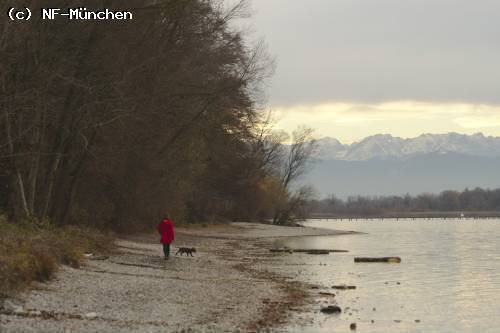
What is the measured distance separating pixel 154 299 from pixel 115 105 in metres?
14.2

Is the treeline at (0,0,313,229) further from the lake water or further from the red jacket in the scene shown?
the lake water

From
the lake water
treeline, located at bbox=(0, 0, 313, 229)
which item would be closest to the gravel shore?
the lake water

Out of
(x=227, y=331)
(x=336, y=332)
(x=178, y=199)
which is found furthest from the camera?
(x=178, y=199)

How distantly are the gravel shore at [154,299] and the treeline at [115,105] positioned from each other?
204 inches

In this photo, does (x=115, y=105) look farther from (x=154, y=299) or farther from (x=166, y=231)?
(x=154, y=299)

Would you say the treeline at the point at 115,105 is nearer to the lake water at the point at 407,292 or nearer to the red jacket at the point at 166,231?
the red jacket at the point at 166,231

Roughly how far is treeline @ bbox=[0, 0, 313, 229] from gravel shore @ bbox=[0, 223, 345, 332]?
5.19 metres

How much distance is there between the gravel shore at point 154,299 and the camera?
14.7m

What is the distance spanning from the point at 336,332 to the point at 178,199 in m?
35.8

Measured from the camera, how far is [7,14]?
21578 mm

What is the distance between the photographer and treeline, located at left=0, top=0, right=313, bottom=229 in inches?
1011

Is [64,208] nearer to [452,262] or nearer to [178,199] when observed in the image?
[178,199]

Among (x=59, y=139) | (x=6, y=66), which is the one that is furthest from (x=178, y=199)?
(x=6, y=66)

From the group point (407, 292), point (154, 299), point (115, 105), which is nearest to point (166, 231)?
point (115, 105)
